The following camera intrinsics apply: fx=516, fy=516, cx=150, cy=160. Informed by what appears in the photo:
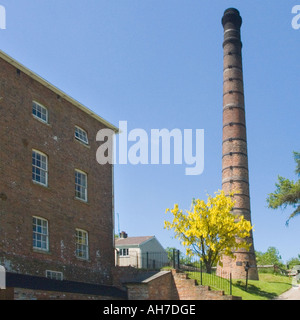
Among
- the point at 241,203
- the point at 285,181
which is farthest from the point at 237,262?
the point at 285,181

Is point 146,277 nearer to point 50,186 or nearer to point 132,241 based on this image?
point 50,186

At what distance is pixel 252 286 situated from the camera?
35.2 metres

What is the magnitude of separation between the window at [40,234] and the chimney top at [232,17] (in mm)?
29616

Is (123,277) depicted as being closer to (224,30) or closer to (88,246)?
(88,246)

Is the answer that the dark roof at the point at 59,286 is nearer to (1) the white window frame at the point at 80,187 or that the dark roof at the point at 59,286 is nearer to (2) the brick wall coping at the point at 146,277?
(2) the brick wall coping at the point at 146,277

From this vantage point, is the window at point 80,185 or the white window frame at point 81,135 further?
the white window frame at point 81,135

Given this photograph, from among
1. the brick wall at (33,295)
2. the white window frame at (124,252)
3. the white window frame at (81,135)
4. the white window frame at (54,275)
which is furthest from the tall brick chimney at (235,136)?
the brick wall at (33,295)

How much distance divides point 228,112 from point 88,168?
781 inches

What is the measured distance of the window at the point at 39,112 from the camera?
2400 centimetres

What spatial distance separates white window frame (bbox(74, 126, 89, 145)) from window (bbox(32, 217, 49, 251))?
543 centimetres

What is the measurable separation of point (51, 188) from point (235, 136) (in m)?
22.6

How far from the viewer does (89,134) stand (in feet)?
91.9

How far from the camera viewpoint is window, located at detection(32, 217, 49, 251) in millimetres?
22672

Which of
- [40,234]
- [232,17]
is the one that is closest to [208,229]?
[40,234]
